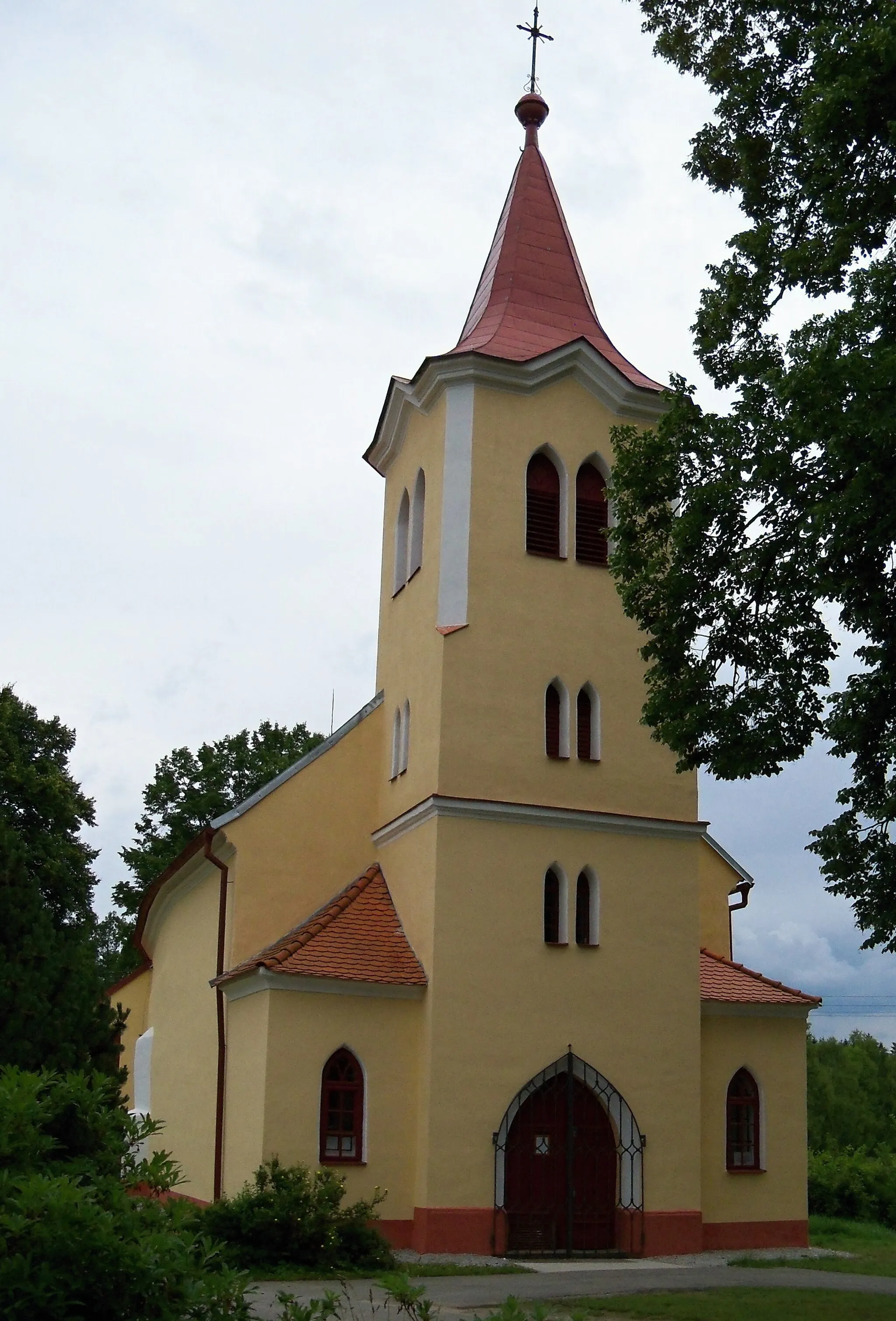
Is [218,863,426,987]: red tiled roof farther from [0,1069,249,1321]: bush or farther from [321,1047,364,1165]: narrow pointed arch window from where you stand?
[0,1069,249,1321]: bush

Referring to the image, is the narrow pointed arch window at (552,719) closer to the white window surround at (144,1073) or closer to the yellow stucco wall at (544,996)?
the yellow stucco wall at (544,996)

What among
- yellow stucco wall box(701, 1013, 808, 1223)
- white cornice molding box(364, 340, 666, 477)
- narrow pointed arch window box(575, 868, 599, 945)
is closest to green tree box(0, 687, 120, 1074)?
narrow pointed arch window box(575, 868, 599, 945)

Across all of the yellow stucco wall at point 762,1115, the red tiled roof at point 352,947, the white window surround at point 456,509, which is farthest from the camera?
the white window surround at point 456,509

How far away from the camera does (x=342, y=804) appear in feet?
67.4

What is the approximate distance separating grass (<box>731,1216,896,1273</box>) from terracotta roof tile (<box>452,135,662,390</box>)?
1192 centimetres

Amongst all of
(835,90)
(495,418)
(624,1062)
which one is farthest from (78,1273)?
(495,418)

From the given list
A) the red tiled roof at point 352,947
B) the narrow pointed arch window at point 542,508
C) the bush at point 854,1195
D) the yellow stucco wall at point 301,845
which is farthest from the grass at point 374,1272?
the bush at point 854,1195

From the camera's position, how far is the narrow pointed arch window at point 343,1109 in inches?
669

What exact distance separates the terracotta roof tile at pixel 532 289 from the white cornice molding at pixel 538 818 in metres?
6.37

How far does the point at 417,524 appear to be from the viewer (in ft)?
69.2

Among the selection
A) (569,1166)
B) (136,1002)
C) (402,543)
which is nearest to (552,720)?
(402,543)

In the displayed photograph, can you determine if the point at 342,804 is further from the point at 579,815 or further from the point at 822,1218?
the point at 822,1218

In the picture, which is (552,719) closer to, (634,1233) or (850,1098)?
(634,1233)

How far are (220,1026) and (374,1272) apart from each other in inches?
196
